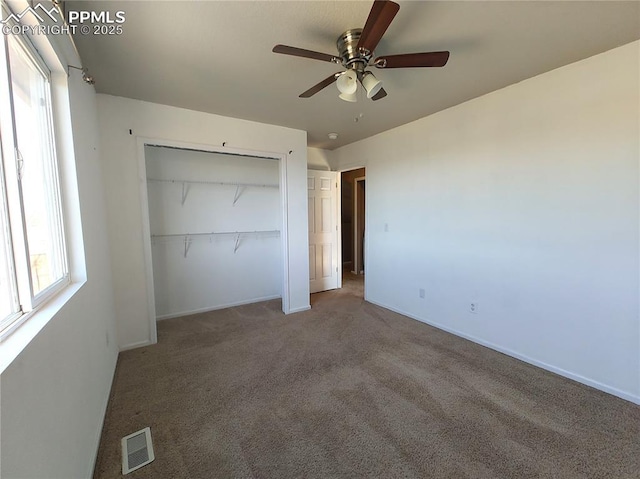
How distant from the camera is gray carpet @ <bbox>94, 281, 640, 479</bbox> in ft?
5.01

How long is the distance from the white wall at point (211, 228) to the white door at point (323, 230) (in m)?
0.60

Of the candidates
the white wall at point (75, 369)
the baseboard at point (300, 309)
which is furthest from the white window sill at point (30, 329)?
the baseboard at point (300, 309)

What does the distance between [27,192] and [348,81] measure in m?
1.80

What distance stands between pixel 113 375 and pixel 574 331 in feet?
12.6

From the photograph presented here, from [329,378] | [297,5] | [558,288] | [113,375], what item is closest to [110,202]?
[113,375]

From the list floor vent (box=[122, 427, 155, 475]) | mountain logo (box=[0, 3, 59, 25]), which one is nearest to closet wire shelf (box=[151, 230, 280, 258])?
floor vent (box=[122, 427, 155, 475])

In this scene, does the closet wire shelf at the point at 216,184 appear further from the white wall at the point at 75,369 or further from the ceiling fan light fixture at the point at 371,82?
the ceiling fan light fixture at the point at 371,82

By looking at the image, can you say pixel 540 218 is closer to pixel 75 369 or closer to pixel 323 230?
pixel 323 230

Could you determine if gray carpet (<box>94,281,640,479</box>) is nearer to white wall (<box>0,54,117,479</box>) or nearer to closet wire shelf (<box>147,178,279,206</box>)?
white wall (<box>0,54,117,479</box>)

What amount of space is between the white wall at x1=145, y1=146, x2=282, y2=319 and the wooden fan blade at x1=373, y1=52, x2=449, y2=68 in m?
2.48

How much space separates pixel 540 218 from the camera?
241cm

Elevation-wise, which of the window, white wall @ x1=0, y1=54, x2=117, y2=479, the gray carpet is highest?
the window

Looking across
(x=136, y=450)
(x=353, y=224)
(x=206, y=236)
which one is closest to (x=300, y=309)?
(x=206, y=236)

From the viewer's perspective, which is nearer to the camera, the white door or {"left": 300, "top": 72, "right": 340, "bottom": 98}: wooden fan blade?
{"left": 300, "top": 72, "right": 340, "bottom": 98}: wooden fan blade
